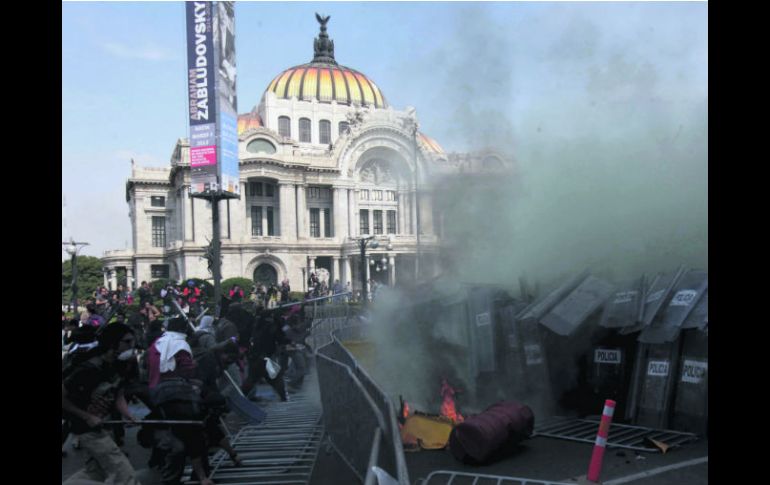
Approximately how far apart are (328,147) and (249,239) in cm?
1557

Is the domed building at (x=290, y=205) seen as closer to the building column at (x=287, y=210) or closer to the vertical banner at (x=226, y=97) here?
the building column at (x=287, y=210)

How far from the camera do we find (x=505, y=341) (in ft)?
25.1

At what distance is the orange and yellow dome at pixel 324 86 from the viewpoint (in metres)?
60.7

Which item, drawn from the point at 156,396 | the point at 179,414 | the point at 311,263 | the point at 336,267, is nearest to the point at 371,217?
the point at 336,267

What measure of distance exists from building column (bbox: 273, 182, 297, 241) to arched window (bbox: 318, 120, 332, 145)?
11.0 m

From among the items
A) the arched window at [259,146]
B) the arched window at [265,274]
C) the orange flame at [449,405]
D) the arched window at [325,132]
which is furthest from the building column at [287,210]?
the orange flame at [449,405]

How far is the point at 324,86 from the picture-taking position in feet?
201

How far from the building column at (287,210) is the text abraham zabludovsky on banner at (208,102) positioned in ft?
90.1

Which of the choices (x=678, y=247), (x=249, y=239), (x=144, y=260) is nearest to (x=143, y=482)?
(x=678, y=247)

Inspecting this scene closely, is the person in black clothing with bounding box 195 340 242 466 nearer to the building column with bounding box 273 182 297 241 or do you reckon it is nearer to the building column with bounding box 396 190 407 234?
the building column with bounding box 273 182 297 241

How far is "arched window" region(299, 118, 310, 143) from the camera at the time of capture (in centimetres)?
5934

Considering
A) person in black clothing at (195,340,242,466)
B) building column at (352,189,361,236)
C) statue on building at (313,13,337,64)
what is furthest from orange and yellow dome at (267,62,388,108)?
person in black clothing at (195,340,242,466)

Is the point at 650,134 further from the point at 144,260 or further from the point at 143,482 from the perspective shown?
the point at 144,260

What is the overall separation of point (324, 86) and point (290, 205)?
17.2m
